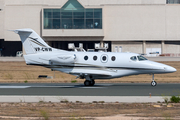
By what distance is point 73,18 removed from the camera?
75.3 m

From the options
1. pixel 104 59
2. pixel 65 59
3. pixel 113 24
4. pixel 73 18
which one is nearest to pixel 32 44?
pixel 65 59

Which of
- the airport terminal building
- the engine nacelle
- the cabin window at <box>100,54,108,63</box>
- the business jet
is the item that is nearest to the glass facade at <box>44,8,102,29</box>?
the airport terminal building

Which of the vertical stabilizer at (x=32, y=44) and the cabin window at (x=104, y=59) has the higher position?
the vertical stabilizer at (x=32, y=44)

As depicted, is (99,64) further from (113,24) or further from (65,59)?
(113,24)

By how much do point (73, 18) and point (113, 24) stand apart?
34.9 ft

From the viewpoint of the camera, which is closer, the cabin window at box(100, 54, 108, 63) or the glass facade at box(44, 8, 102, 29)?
the cabin window at box(100, 54, 108, 63)

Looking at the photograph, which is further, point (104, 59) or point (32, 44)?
point (32, 44)

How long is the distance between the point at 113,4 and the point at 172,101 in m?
64.3

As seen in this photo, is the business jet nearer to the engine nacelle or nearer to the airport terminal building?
the engine nacelle

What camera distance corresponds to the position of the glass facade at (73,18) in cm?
7512

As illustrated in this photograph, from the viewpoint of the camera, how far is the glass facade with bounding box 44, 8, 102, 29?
7512 centimetres

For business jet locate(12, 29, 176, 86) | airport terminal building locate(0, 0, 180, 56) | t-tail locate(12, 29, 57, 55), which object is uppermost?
airport terminal building locate(0, 0, 180, 56)

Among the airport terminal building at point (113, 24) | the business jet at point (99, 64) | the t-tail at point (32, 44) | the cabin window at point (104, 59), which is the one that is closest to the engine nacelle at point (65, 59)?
the business jet at point (99, 64)

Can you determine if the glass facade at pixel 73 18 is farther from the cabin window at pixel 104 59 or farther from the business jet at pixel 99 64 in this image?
the cabin window at pixel 104 59
